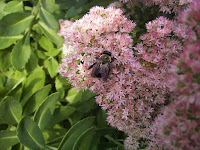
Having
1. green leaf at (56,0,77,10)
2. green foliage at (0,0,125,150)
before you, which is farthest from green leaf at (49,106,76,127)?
green leaf at (56,0,77,10)

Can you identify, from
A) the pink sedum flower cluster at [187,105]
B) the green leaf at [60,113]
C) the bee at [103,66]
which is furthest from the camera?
the green leaf at [60,113]

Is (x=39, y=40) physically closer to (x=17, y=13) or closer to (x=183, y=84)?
(x=17, y=13)

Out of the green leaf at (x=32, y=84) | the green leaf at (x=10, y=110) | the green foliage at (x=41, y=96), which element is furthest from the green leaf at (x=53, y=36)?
the green leaf at (x=10, y=110)

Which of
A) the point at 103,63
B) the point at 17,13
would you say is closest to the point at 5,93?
the point at 17,13

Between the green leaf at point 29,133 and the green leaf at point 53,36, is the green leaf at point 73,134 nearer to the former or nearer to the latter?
the green leaf at point 29,133

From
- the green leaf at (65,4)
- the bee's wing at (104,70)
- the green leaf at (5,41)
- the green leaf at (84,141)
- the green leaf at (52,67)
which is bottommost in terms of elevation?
the green leaf at (84,141)

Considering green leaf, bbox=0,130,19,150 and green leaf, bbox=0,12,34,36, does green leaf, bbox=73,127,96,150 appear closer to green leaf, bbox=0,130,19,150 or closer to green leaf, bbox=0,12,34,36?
green leaf, bbox=0,130,19,150

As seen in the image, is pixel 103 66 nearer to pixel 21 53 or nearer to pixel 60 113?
pixel 60 113
